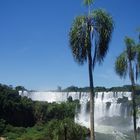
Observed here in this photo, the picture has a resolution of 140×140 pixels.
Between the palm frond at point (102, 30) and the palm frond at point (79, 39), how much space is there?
38 centimetres

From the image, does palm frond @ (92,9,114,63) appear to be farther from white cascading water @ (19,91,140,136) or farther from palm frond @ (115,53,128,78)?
white cascading water @ (19,91,140,136)

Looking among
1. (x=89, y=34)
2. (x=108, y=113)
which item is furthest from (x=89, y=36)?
(x=108, y=113)

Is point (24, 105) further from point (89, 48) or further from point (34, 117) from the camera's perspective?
point (89, 48)

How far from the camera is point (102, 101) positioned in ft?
385

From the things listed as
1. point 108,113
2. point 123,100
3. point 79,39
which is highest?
point 123,100

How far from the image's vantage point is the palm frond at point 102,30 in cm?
1332

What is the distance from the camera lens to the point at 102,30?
13.4 meters

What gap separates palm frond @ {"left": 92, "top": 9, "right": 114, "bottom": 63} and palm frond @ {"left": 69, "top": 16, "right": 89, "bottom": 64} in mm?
380

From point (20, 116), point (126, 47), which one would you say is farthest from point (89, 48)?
point (20, 116)

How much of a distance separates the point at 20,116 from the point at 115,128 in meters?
23.2

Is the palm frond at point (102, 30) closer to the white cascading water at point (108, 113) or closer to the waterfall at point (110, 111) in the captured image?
the white cascading water at point (108, 113)

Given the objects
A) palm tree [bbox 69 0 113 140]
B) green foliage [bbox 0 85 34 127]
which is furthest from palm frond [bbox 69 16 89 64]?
green foliage [bbox 0 85 34 127]

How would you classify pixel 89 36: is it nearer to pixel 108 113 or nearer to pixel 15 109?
pixel 15 109

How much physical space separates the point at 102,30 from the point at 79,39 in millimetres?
778
